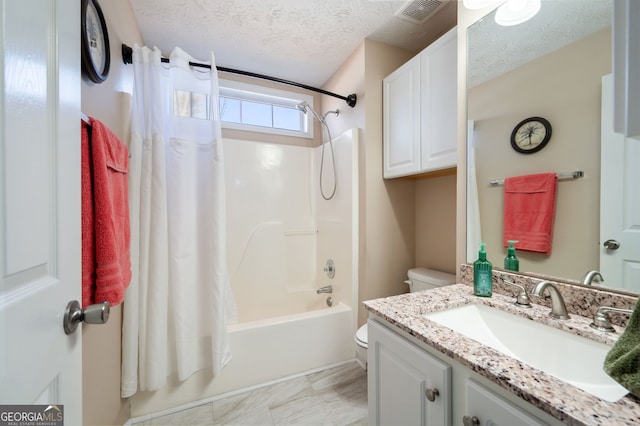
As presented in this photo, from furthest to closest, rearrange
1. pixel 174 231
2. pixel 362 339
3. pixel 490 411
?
1. pixel 362 339
2. pixel 174 231
3. pixel 490 411

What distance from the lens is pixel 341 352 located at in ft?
6.54

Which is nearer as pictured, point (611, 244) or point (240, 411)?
point (611, 244)

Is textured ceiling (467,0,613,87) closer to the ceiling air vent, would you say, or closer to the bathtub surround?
the ceiling air vent

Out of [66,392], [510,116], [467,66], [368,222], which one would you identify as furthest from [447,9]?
[66,392]

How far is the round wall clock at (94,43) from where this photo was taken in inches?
36.0

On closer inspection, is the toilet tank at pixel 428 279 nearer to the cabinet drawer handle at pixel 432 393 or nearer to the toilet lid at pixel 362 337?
the toilet lid at pixel 362 337

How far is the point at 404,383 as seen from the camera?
2.74 feet

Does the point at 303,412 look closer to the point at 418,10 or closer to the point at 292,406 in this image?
the point at 292,406

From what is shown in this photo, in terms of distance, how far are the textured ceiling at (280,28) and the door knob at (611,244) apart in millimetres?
1578

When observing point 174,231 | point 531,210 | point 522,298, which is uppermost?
point 531,210

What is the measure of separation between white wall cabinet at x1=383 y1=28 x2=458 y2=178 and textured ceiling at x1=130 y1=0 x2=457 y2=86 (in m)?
0.34

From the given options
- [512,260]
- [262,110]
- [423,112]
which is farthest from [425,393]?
[262,110]

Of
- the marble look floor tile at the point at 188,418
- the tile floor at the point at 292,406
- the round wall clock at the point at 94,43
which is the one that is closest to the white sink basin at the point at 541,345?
the tile floor at the point at 292,406

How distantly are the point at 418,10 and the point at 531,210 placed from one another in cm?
146
